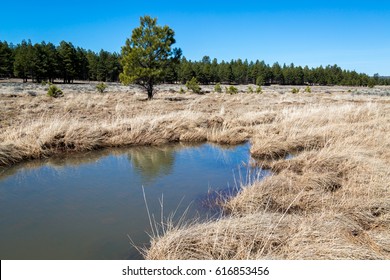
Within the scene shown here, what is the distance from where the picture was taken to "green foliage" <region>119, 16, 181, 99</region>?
2020 centimetres

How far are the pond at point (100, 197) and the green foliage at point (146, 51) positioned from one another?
13227mm

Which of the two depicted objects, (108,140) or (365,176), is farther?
(108,140)

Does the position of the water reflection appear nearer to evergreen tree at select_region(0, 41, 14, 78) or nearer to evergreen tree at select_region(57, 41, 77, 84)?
evergreen tree at select_region(57, 41, 77, 84)

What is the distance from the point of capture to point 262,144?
26.5 ft

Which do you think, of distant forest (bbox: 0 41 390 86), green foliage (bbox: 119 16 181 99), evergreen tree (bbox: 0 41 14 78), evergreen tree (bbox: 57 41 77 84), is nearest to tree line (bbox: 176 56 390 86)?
distant forest (bbox: 0 41 390 86)

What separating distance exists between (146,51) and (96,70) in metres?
57.1

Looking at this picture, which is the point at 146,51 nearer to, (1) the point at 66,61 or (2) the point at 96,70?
(1) the point at 66,61

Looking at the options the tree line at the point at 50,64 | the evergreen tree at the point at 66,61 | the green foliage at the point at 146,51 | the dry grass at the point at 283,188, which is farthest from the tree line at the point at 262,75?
the dry grass at the point at 283,188

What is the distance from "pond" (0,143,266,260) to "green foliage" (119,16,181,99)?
521 inches

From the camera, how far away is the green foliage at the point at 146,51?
20.2 metres

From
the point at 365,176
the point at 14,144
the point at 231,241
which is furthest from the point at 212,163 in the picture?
the point at 14,144

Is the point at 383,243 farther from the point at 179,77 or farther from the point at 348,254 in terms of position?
the point at 179,77

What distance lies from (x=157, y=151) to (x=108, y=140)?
1578 mm

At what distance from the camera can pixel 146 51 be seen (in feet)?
66.1
